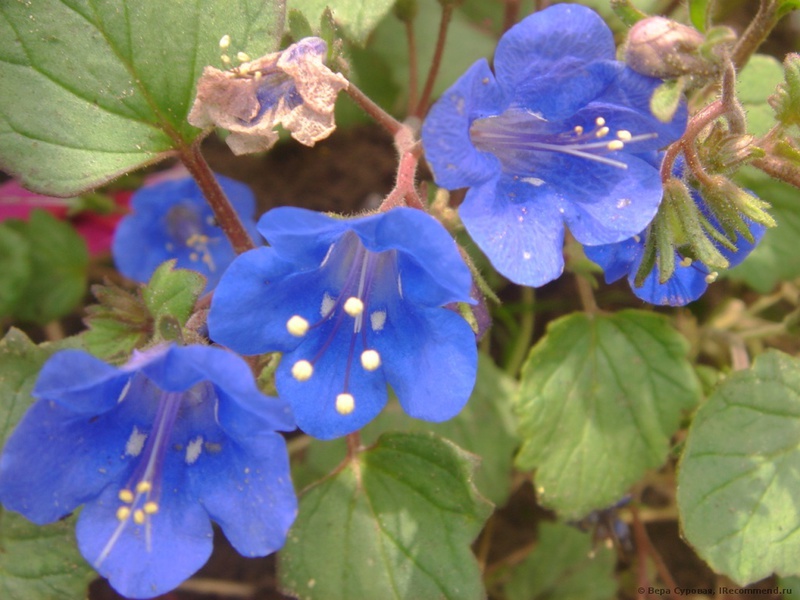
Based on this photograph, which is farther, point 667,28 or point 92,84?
point 92,84

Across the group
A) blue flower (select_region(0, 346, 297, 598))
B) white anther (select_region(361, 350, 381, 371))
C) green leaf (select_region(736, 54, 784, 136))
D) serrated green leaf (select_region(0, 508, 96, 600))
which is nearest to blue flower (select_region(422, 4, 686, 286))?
white anther (select_region(361, 350, 381, 371))

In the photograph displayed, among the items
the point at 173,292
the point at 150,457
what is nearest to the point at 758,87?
the point at 173,292

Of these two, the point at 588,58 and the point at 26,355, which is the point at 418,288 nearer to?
the point at 588,58

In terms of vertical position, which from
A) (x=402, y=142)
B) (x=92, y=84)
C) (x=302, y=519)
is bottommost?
(x=302, y=519)

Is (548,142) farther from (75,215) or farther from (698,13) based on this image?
(75,215)

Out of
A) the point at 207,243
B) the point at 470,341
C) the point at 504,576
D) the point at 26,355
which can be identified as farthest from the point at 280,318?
the point at 504,576

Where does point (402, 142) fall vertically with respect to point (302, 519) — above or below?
above

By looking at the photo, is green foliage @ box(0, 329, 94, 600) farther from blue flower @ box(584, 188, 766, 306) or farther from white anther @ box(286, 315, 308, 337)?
blue flower @ box(584, 188, 766, 306)
